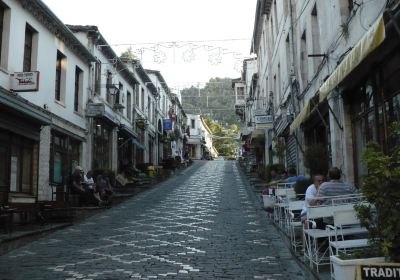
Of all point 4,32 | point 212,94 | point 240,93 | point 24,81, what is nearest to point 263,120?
point 24,81

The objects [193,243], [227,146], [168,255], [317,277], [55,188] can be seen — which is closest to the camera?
[317,277]

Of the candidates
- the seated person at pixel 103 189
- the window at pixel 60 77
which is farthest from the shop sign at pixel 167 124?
the seated person at pixel 103 189

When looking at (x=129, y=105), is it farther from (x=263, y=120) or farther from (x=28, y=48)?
(x=28, y=48)

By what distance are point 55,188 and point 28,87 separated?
505 cm

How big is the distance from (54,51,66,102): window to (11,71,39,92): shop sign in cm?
455

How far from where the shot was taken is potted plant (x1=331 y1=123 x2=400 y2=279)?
4.13 metres

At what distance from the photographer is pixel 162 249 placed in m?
9.43

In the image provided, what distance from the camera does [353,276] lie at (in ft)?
14.3

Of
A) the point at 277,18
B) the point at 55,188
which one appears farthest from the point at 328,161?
the point at 277,18

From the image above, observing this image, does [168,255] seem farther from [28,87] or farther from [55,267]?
[28,87]

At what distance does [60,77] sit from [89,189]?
15.7ft

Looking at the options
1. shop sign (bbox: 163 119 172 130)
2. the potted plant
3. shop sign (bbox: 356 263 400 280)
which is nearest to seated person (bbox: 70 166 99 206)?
the potted plant

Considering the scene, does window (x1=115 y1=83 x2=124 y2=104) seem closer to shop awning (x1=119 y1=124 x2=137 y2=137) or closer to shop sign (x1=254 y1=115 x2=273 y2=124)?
shop awning (x1=119 y1=124 x2=137 y2=137)

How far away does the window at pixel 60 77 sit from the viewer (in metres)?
19.0
